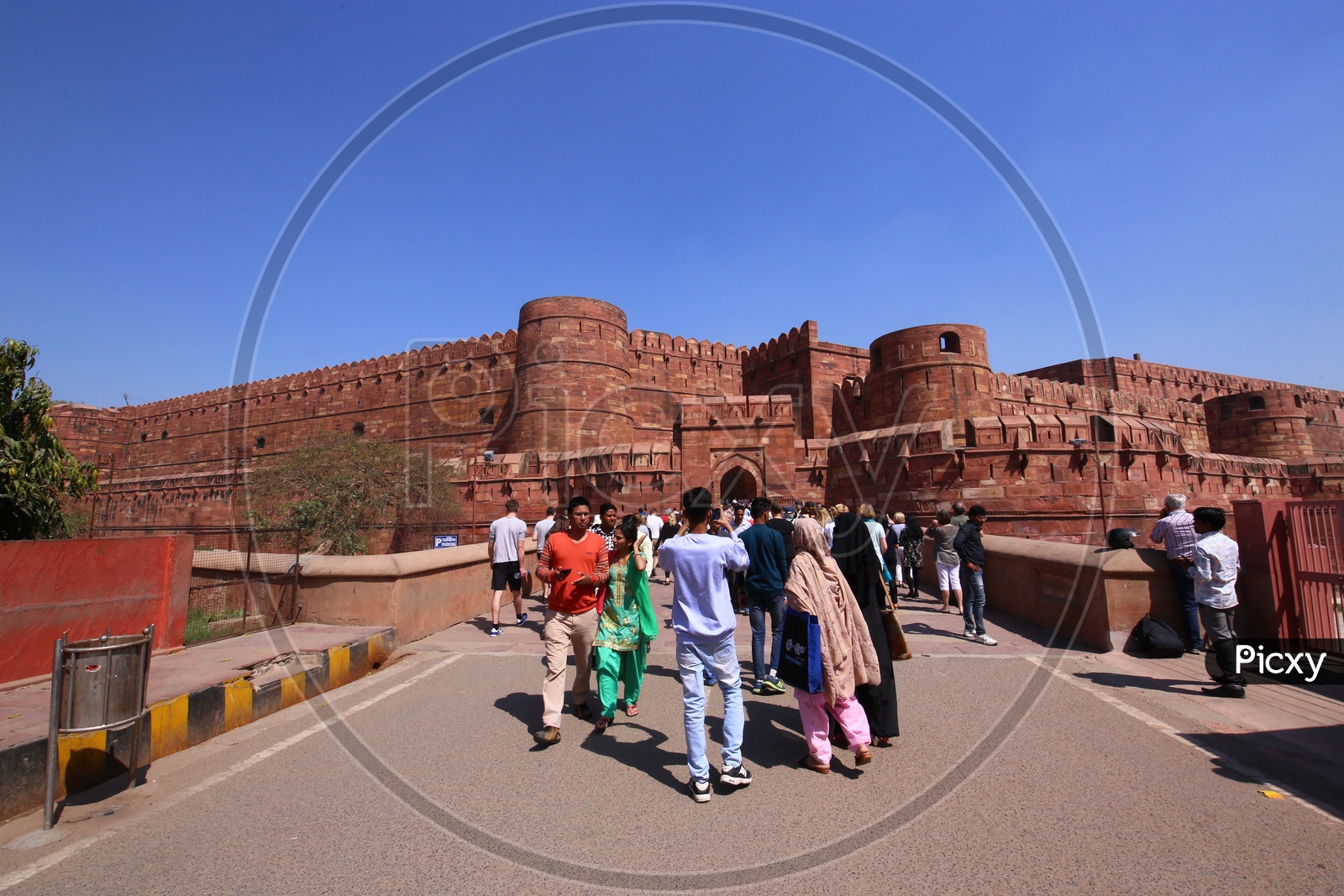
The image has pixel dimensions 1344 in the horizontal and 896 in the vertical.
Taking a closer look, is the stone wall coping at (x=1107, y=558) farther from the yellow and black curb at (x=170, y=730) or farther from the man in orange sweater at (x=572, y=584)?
the yellow and black curb at (x=170, y=730)

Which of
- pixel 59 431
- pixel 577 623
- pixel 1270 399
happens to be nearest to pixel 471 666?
pixel 577 623

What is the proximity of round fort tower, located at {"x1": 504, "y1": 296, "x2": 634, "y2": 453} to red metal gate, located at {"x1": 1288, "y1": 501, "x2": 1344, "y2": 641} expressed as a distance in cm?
2105

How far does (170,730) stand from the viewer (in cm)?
356

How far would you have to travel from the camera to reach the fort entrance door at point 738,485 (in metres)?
18.7

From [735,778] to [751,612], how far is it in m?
1.97

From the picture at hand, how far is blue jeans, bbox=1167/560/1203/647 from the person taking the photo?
5375 millimetres

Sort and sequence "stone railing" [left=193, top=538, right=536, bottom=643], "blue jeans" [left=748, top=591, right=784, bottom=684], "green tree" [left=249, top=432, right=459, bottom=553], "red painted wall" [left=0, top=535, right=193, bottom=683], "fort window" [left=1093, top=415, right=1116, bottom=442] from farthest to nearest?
"green tree" [left=249, top=432, right=459, bottom=553] < "fort window" [left=1093, top=415, right=1116, bottom=442] < "stone railing" [left=193, top=538, right=536, bottom=643] < "blue jeans" [left=748, top=591, right=784, bottom=684] < "red painted wall" [left=0, top=535, right=193, bottom=683]

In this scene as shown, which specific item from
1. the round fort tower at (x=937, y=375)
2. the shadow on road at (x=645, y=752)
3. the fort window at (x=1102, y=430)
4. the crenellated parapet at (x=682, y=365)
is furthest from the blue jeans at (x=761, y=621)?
the crenellated parapet at (x=682, y=365)

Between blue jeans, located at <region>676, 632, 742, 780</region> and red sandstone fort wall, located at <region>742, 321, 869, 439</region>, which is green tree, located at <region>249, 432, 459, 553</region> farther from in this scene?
blue jeans, located at <region>676, 632, 742, 780</region>

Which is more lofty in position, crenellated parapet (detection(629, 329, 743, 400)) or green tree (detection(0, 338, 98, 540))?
crenellated parapet (detection(629, 329, 743, 400))

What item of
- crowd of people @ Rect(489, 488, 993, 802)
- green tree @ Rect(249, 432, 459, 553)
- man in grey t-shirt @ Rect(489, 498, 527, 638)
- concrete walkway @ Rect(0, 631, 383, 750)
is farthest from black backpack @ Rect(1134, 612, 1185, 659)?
green tree @ Rect(249, 432, 459, 553)

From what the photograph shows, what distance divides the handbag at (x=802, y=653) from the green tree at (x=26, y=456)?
7.56 meters

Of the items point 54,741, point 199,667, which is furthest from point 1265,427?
point 54,741

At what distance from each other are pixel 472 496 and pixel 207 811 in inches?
740
